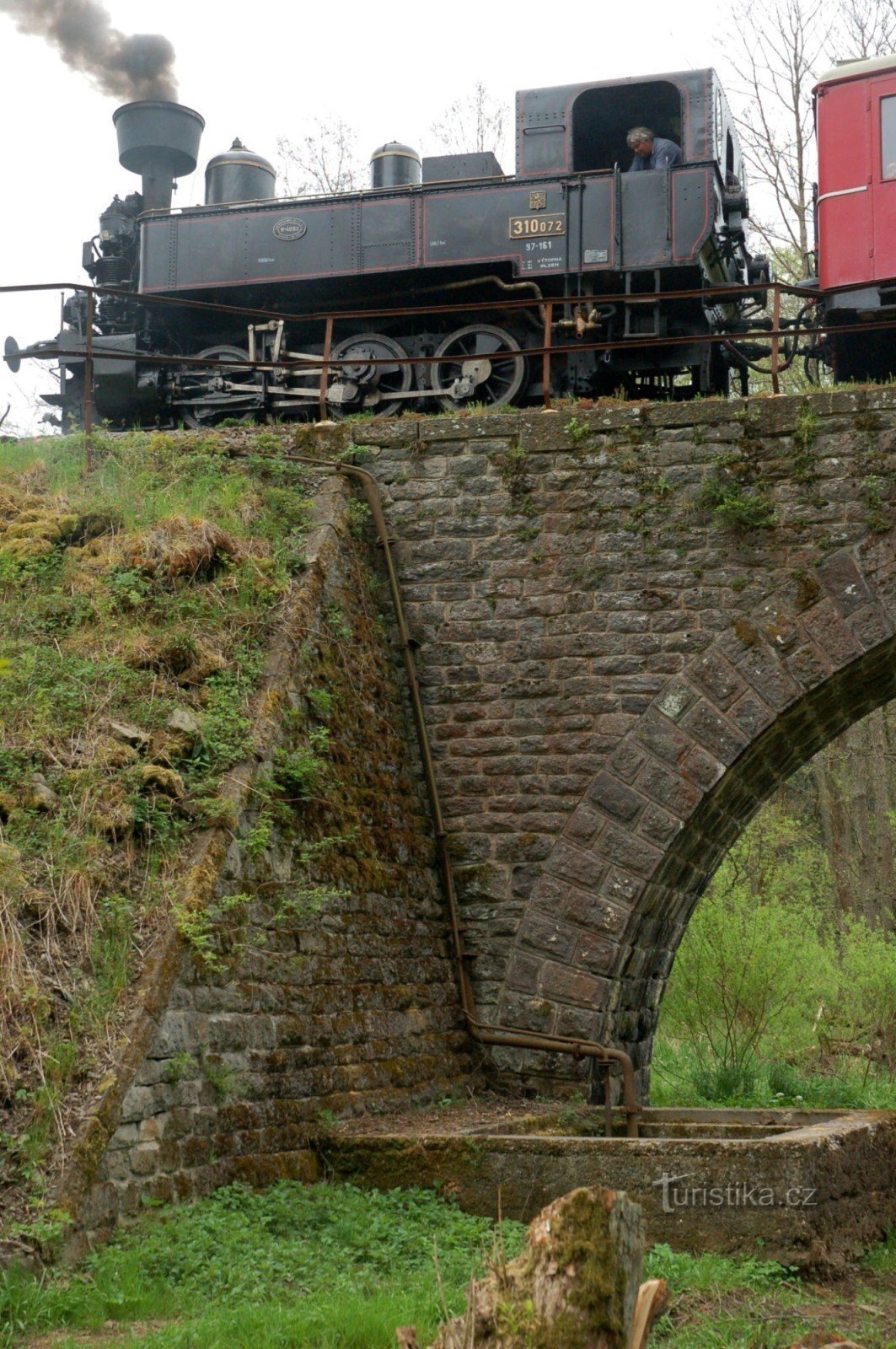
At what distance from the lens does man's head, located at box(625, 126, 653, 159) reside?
12383 millimetres

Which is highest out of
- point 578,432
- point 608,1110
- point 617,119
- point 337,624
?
point 617,119

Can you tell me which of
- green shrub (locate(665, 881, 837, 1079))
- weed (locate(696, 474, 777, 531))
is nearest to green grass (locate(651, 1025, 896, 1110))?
green shrub (locate(665, 881, 837, 1079))

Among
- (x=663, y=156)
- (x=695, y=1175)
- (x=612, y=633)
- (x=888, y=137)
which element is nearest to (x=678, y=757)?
(x=612, y=633)

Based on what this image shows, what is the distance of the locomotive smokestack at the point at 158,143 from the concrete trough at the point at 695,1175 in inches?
457

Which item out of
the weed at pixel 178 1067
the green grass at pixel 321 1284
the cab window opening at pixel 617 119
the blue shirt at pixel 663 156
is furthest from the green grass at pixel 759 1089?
the cab window opening at pixel 617 119

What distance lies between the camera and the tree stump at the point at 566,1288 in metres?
3.23

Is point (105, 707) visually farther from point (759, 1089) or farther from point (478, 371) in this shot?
point (759, 1089)

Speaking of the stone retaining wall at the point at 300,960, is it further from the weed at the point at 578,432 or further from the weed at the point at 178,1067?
the weed at the point at 578,432

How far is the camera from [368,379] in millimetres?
12133

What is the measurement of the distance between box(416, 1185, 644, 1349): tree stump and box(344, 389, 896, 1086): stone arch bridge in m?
5.43

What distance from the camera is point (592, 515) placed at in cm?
938

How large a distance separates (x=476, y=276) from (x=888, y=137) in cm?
375

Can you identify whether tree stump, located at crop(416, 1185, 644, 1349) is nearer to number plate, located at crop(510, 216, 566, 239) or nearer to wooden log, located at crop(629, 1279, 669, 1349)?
wooden log, located at crop(629, 1279, 669, 1349)

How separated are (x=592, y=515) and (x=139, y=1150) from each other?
17.6ft
